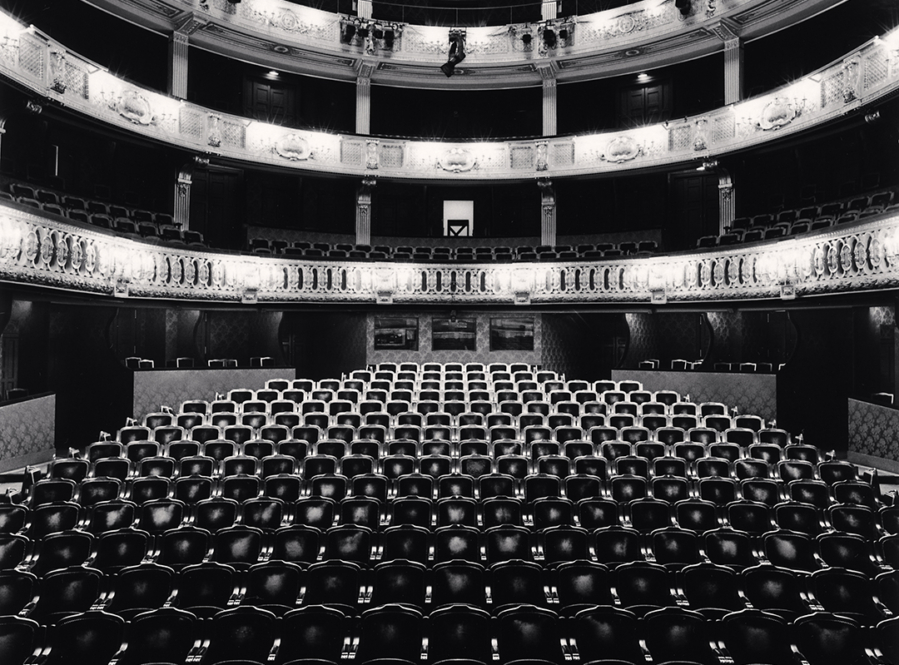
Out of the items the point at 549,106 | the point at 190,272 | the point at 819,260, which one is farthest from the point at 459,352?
the point at 819,260

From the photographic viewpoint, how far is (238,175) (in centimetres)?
1694

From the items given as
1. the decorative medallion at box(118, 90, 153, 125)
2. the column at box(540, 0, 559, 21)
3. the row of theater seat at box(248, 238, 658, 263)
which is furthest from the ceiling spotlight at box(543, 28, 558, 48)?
the decorative medallion at box(118, 90, 153, 125)

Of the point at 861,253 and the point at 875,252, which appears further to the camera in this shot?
the point at 861,253

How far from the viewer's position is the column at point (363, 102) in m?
17.0

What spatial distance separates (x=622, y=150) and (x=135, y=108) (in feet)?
34.9

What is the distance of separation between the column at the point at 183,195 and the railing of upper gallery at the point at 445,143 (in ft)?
2.79

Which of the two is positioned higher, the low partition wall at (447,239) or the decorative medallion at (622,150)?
the decorative medallion at (622,150)

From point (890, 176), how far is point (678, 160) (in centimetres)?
416

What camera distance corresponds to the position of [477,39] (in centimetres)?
1705

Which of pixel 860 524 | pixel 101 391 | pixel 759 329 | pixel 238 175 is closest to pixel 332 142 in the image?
pixel 238 175

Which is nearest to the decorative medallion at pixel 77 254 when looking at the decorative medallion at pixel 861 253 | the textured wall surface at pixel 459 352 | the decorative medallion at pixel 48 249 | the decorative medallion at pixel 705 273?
the decorative medallion at pixel 48 249

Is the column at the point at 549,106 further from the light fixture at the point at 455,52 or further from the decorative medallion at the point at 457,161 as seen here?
the light fixture at the point at 455,52

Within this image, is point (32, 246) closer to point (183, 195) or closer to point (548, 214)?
point (183, 195)

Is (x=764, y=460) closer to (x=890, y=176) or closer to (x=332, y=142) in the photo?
(x=890, y=176)
